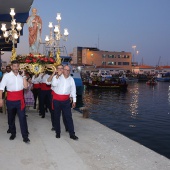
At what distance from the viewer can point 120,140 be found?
664 cm

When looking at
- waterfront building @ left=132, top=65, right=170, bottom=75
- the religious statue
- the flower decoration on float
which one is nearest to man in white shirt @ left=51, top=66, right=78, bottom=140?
the flower decoration on float

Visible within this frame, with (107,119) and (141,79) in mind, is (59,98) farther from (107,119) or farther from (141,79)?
(141,79)

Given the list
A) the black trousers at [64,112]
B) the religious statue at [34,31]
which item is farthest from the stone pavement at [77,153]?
the religious statue at [34,31]

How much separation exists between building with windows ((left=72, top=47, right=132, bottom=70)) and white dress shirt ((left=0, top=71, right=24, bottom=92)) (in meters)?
84.3

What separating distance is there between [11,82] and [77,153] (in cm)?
229

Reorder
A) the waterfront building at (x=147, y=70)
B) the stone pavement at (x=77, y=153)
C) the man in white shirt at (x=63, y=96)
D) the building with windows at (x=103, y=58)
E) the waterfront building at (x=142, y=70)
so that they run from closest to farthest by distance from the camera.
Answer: the stone pavement at (x=77, y=153) < the man in white shirt at (x=63, y=96) < the building with windows at (x=103, y=58) < the waterfront building at (x=142, y=70) < the waterfront building at (x=147, y=70)

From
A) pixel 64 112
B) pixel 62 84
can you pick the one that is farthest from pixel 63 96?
pixel 64 112

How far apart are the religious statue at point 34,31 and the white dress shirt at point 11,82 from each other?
5225 mm

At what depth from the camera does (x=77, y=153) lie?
215 inches

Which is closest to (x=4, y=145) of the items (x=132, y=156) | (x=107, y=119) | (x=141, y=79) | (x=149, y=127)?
(x=132, y=156)

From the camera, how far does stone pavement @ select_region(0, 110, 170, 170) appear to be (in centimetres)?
475

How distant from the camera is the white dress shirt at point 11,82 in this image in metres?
6.12

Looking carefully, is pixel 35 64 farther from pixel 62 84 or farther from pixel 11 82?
pixel 11 82

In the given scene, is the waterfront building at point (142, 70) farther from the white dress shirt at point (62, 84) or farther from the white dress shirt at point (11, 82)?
the white dress shirt at point (11, 82)
